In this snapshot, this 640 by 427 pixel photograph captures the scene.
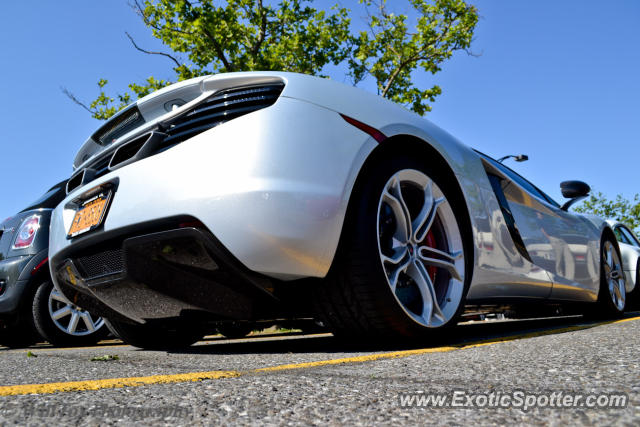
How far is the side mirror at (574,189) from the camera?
4340mm

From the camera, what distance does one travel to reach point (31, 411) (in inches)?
43.4

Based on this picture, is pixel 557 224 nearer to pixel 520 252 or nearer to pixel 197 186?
pixel 520 252

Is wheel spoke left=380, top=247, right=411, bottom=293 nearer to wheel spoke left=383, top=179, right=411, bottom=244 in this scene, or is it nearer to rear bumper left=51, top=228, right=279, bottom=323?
wheel spoke left=383, top=179, right=411, bottom=244

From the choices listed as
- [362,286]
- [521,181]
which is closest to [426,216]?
[362,286]

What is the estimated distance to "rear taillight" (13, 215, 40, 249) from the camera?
4965 millimetres

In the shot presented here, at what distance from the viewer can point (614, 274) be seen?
5.02 metres

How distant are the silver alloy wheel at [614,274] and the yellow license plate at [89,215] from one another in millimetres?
4242

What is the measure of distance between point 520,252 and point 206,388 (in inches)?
98.9

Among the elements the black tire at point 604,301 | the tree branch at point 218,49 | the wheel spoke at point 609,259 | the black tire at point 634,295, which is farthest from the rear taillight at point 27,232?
the tree branch at point 218,49

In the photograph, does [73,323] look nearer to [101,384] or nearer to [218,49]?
[101,384]

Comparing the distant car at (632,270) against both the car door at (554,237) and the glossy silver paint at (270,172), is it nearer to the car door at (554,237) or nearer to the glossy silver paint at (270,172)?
the car door at (554,237)

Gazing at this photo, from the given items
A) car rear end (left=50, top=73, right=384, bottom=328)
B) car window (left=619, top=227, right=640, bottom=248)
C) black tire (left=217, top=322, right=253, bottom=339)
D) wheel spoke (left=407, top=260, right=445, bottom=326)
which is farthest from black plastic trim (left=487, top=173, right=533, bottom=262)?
car window (left=619, top=227, right=640, bottom=248)

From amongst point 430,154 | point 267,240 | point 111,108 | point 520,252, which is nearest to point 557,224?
point 520,252

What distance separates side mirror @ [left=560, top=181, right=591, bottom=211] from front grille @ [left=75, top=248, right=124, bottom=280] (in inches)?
137
